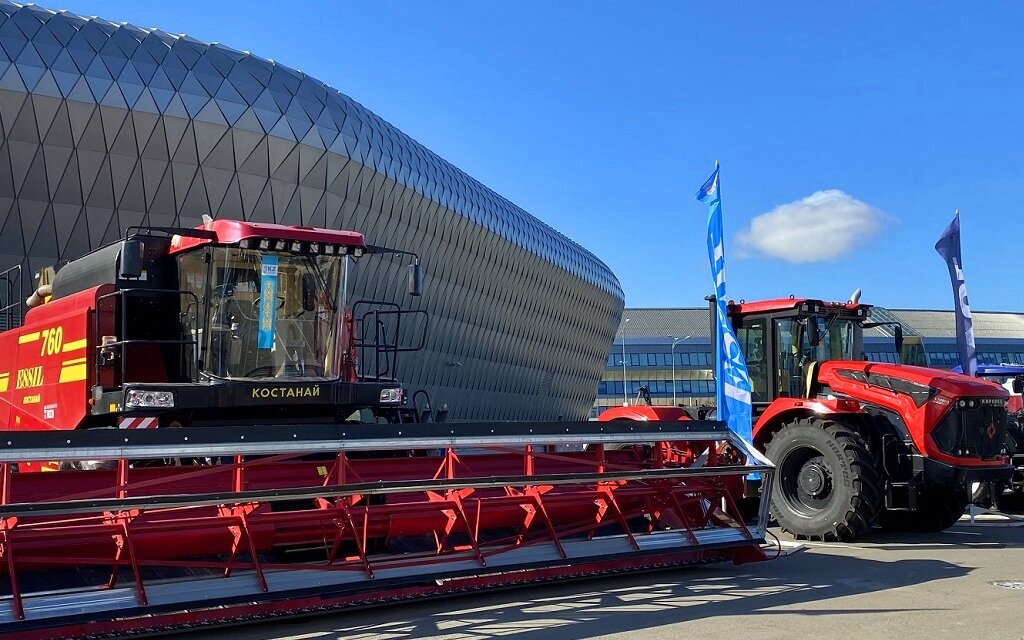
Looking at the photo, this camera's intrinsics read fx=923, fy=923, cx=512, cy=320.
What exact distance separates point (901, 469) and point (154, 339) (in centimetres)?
841

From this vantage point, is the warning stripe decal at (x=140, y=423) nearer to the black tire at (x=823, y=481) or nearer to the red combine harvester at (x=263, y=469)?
the red combine harvester at (x=263, y=469)

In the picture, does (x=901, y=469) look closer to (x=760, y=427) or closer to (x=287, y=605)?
(x=760, y=427)

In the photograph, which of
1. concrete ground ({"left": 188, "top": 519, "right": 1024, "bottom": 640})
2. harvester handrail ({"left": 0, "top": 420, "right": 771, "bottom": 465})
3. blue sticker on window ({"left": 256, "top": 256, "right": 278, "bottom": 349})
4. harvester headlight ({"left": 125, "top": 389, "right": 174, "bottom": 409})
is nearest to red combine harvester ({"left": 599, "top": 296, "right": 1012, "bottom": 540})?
concrete ground ({"left": 188, "top": 519, "right": 1024, "bottom": 640})

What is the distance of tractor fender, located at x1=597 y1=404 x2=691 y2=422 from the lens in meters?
12.7

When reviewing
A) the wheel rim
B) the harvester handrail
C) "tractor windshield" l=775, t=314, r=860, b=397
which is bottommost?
the wheel rim

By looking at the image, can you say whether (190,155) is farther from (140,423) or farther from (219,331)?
(140,423)

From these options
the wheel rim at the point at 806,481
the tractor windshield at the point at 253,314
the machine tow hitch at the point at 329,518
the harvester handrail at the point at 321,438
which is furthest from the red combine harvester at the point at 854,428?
the tractor windshield at the point at 253,314

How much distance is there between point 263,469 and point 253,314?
2485mm

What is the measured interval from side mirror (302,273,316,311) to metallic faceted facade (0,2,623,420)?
13.1 m

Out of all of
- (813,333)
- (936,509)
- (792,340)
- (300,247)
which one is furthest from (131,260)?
(936,509)

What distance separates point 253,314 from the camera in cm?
930

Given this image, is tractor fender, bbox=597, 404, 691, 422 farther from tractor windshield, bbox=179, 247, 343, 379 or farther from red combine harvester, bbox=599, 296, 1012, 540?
tractor windshield, bbox=179, 247, 343, 379

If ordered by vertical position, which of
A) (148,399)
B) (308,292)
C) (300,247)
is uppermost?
(300,247)

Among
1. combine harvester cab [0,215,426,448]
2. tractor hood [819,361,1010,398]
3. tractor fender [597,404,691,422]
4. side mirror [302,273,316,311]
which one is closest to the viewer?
combine harvester cab [0,215,426,448]
